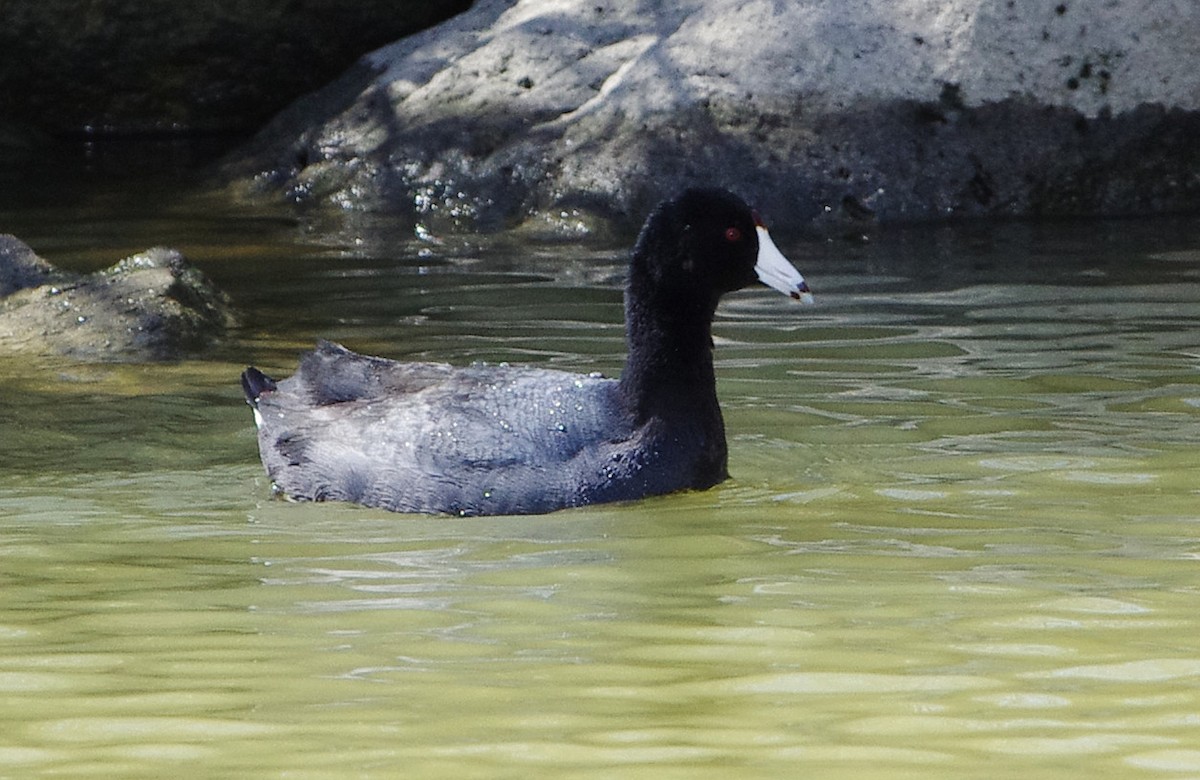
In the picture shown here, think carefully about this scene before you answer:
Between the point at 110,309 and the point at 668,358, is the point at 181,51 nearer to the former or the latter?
the point at 110,309

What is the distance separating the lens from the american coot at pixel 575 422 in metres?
6.00

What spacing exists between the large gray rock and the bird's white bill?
505cm

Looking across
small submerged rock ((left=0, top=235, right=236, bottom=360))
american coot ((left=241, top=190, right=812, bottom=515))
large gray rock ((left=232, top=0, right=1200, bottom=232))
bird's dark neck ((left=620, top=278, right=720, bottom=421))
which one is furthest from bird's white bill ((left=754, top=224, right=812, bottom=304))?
large gray rock ((left=232, top=0, right=1200, bottom=232))

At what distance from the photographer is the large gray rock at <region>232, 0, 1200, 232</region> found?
11.6 m

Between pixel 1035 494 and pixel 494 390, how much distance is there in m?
1.73

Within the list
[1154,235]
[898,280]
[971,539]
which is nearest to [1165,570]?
[971,539]

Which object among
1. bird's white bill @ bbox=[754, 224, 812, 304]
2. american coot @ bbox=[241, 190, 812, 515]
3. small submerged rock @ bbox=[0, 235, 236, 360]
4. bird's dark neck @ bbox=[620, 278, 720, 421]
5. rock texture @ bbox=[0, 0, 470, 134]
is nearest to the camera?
american coot @ bbox=[241, 190, 812, 515]

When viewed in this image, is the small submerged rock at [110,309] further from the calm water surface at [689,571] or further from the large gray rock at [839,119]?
the large gray rock at [839,119]

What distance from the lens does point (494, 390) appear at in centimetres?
630

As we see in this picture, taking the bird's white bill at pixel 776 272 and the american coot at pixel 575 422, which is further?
the bird's white bill at pixel 776 272

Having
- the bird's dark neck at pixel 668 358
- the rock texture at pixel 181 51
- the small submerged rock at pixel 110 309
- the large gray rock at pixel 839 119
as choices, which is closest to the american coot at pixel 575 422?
the bird's dark neck at pixel 668 358

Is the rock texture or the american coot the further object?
the rock texture

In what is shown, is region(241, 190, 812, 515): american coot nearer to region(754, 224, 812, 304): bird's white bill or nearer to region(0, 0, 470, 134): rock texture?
region(754, 224, 812, 304): bird's white bill

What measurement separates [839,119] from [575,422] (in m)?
6.00
